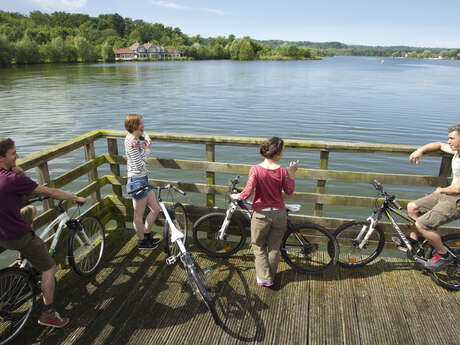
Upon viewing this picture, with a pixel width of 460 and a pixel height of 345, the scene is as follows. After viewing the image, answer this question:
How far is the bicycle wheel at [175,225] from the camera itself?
4492 millimetres

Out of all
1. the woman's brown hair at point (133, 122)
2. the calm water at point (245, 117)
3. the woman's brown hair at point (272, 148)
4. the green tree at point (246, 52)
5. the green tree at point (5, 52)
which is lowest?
the calm water at point (245, 117)

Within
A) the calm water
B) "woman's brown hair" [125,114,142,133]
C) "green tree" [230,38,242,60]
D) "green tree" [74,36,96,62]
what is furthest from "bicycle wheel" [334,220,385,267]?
"green tree" [230,38,242,60]

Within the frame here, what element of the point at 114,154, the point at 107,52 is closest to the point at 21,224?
the point at 114,154

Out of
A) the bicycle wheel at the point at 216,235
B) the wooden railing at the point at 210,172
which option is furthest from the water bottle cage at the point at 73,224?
the bicycle wheel at the point at 216,235

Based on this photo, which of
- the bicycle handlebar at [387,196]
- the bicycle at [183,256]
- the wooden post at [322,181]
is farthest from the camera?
the wooden post at [322,181]

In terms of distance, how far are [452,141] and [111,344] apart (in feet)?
13.7

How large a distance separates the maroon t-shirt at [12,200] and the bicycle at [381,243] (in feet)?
12.0

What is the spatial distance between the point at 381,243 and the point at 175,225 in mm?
2810

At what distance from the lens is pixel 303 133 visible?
19.9 metres

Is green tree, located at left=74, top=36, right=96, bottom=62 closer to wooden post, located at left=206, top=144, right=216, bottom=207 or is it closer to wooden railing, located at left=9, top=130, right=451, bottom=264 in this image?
wooden railing, located at left=9, top=130, right=451, bottom=264

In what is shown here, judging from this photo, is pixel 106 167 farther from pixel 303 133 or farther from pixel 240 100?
pixel 240 100

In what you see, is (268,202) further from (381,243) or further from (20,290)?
(20,290)

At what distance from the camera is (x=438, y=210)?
156 inches

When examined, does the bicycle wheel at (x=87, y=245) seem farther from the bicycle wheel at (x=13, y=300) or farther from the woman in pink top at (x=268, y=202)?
the woman in pink top at (x=268, y=202)
